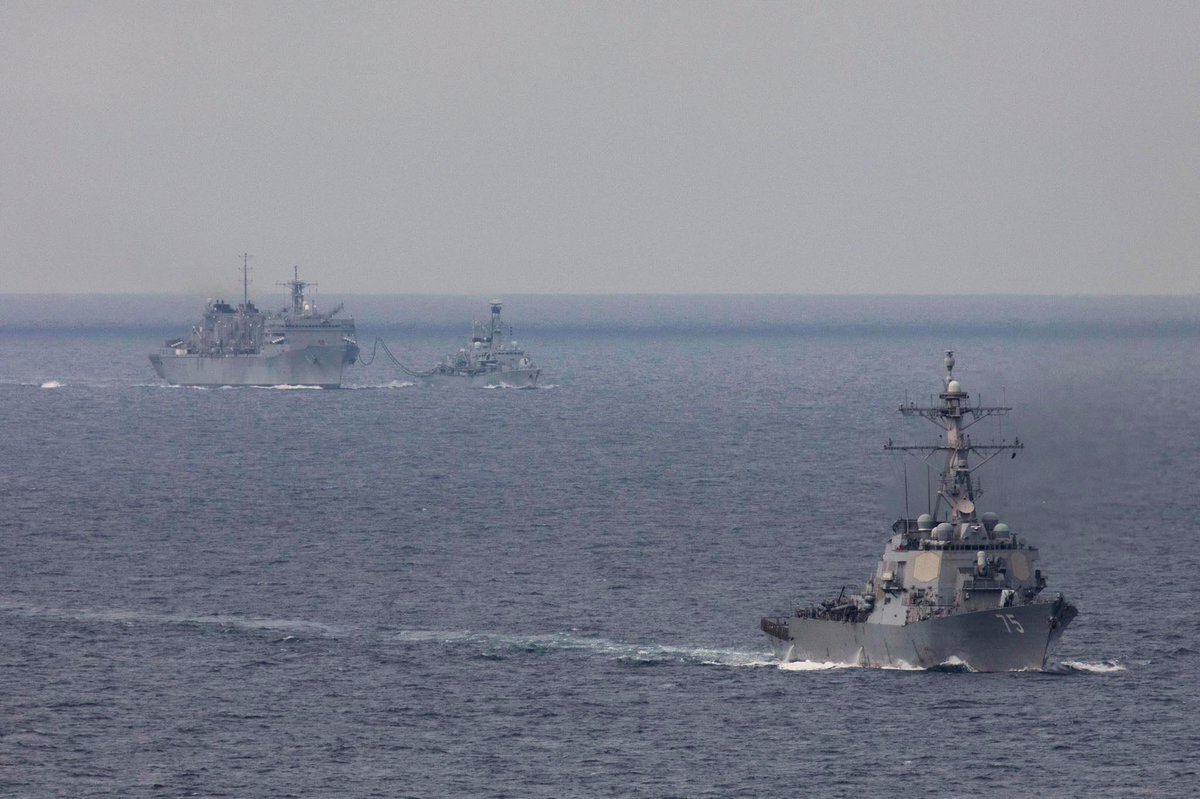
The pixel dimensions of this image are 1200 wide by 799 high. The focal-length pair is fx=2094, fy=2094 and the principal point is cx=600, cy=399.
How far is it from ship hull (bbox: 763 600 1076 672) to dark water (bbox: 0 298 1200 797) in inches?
36.9

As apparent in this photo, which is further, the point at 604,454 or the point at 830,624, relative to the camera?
the point at 604,454

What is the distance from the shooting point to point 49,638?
264 ft

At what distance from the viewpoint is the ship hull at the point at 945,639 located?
7112 centimetres

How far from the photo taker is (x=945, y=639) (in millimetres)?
72375

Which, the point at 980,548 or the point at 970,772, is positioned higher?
the point at 980,548

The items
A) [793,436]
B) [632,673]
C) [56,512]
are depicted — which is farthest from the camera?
[793,436]

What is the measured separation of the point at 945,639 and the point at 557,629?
16.4 m

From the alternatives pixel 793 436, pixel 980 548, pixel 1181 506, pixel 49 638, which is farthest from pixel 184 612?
pixel 793 436

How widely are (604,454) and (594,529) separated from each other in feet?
141

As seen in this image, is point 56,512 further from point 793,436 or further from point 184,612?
point 793,436

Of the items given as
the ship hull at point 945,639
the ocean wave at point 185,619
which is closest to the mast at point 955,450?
the ship hull at point 945,639

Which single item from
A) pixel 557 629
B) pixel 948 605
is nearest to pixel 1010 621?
pixel 948 605

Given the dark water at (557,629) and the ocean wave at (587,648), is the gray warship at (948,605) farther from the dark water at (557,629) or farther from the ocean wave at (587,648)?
the ocean wave at (587,648)

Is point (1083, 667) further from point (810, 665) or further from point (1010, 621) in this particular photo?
point (810, 665)
